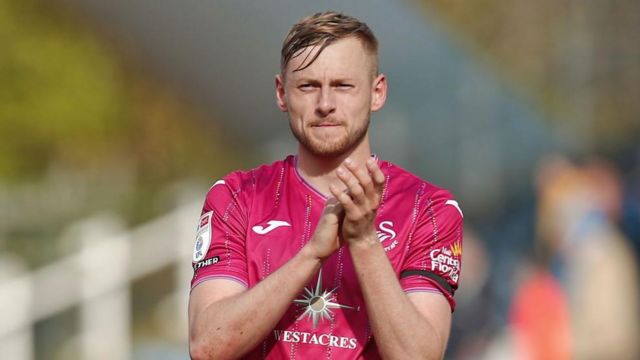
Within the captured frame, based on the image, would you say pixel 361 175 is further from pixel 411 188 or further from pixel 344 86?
pixel 411 188

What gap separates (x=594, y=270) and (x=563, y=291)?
298 mm

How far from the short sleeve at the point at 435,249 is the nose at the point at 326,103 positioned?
0.45 meters

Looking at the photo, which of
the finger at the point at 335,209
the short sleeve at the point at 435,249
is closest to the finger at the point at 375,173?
the finger at the point at 335,209

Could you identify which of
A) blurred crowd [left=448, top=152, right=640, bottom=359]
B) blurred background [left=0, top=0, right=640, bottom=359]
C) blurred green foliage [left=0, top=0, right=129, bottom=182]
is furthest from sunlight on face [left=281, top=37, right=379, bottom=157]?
blurred green foliage [left=0, top=0, right=129, bottom=182]

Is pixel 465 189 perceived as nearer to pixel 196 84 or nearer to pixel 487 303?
pixel 487 303

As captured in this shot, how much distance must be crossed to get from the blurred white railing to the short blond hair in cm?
713

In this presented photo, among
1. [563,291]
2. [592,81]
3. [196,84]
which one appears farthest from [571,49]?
[196,84]

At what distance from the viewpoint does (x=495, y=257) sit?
10219 millimetres

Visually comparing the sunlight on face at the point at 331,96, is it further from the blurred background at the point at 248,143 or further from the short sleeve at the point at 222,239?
the blurred background at the point at 248,143

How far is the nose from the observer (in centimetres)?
340

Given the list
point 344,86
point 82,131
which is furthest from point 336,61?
point 82,131

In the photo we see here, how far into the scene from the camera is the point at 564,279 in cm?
986

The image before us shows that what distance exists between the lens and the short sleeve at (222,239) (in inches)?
138

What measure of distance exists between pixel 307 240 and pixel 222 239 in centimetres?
25
